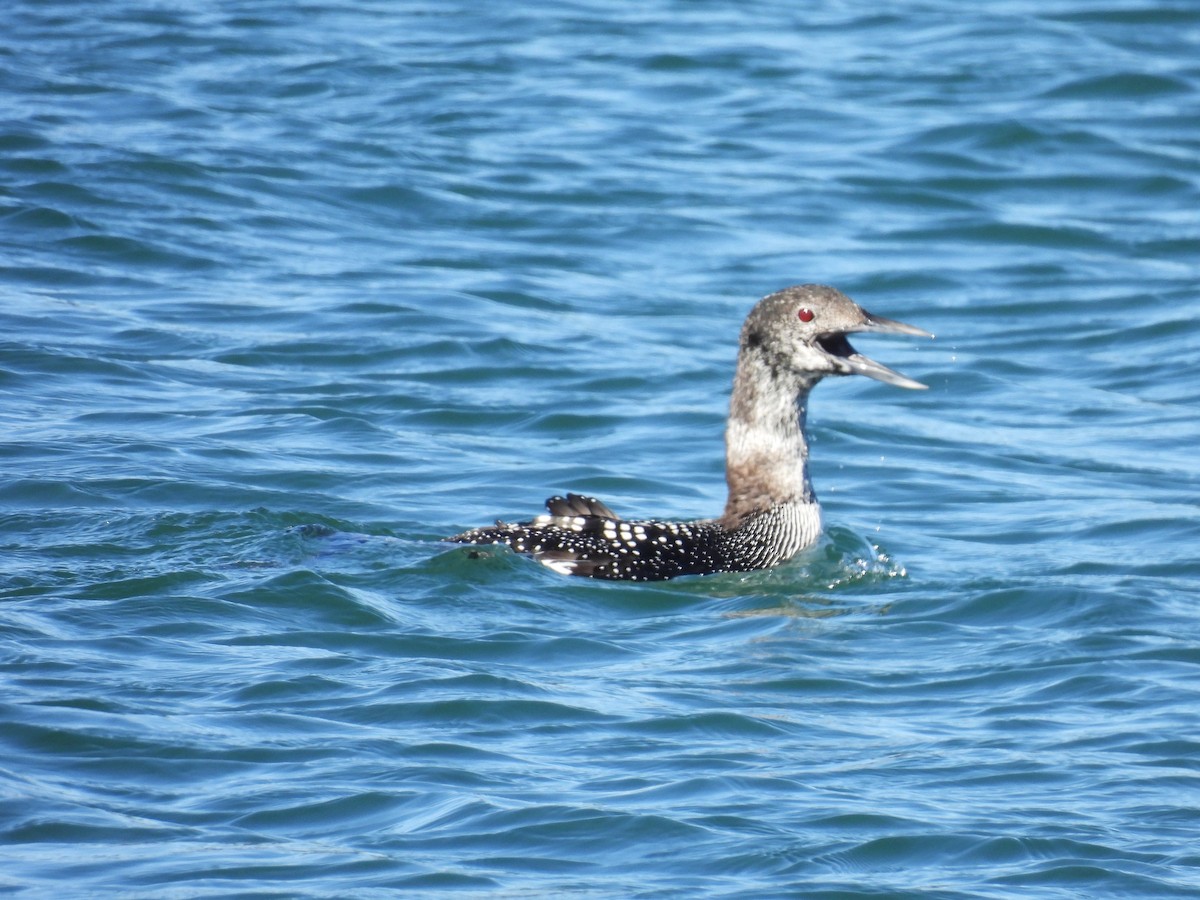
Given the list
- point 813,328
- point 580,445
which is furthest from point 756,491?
point 580,445

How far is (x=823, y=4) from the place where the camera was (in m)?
19.9

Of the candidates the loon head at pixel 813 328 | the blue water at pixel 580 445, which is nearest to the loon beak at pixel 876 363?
the loon head at pixel 813 328

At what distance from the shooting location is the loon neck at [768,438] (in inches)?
318

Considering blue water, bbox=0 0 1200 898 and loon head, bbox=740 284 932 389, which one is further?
loon head, bbox=740 284 932 389

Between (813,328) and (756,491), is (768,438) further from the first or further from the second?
(813,328)

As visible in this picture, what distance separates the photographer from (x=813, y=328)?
788 cm

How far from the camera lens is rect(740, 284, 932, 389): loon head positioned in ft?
25.7

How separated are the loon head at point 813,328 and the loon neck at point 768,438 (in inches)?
3.3

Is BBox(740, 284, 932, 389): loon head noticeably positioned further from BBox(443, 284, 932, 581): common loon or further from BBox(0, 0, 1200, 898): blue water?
BBox(0, 0, 1200, 898): blue water

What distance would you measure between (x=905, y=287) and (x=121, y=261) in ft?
16.4

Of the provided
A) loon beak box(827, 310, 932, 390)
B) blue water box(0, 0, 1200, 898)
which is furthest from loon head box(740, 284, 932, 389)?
blue water box(0, 0, 1200, 898)

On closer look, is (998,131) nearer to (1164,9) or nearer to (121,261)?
(1164,9)

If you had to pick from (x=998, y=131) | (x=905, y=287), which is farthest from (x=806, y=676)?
A: (x=998, y=131)

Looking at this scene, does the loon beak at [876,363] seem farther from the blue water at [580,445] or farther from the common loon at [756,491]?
the blue water at [580,445]
